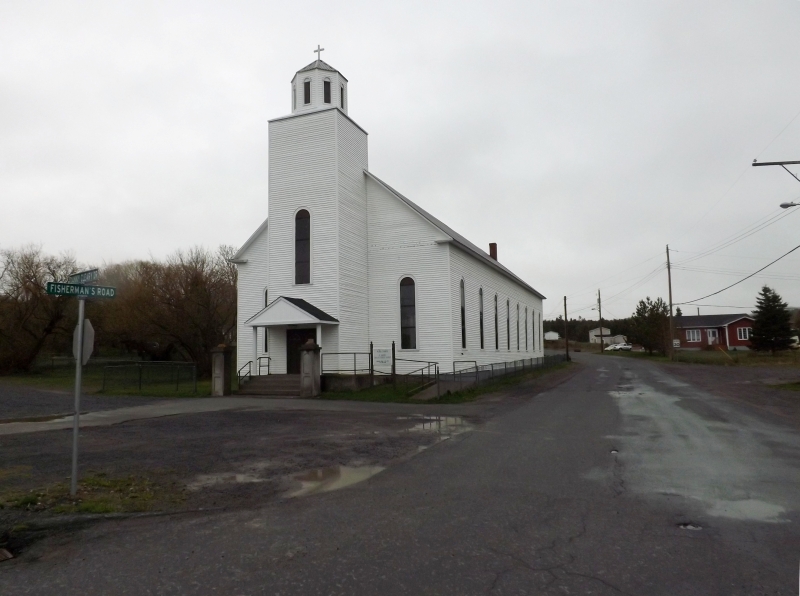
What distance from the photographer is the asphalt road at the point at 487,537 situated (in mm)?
4867

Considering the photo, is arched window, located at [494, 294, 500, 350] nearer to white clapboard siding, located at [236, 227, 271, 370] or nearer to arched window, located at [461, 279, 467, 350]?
arched window, located at [461, 279, 467, 350]

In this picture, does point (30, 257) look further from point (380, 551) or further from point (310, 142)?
point (380, 551)

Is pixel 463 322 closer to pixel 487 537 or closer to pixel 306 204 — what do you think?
pixel 306 204

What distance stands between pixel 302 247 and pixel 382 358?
240 inches

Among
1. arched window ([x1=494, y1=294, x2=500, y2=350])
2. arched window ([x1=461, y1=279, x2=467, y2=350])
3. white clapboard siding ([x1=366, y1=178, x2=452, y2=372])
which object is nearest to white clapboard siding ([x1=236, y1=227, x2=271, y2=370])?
white clapboard siding ([x1=366, y1=178, x2=452, y2=372])

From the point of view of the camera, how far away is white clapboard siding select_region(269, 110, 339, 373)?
2669 cm

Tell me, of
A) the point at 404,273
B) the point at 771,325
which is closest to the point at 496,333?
the point at 404,273

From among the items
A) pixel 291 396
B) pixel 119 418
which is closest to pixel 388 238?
pixel 291 396

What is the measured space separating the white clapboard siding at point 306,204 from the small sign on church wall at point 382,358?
6.45ft

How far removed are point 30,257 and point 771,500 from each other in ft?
158

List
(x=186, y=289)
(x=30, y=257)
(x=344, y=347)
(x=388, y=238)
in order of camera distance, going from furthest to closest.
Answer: (x=30, y=257)
(x=186, y=289)
(x=388, y=238)
(x=344, y=347)

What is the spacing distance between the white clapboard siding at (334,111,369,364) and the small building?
6765cm

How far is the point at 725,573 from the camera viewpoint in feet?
16.2

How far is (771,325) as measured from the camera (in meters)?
64.0
